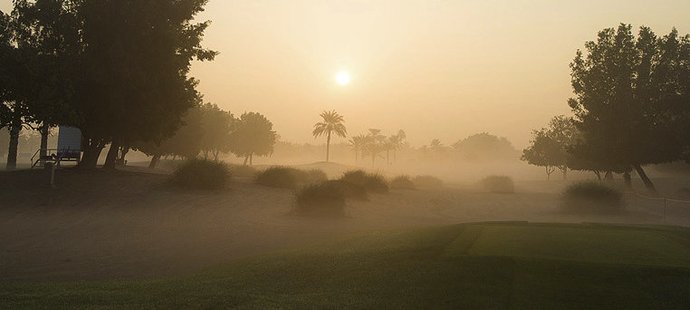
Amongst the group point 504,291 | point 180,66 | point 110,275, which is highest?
point 180,66

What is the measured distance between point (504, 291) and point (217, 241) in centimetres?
1047

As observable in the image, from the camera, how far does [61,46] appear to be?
2758cm

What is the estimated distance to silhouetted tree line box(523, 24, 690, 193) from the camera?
43.7 metres

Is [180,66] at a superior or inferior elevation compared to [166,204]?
superior

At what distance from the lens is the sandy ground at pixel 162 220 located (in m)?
12.0

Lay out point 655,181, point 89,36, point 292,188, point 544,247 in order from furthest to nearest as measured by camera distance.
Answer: point 655,181 → point 292,188 → point 89,36 → point 544,247

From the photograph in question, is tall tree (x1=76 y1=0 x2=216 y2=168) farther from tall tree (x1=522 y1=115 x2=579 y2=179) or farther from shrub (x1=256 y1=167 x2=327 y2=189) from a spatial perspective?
tall tree (x1=522 y1=115 x2=579 y2=179)

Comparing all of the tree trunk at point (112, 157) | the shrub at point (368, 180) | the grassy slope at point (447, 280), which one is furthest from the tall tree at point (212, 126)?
the grassy slope at point (447, 280)

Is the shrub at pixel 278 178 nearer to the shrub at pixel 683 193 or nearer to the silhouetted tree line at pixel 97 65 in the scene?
the silhouetted tree line at pixel 97 65

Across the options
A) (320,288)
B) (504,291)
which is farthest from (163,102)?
(504,291)

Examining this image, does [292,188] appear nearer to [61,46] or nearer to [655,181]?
[61,46]

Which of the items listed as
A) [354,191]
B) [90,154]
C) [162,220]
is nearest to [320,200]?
[354,191]

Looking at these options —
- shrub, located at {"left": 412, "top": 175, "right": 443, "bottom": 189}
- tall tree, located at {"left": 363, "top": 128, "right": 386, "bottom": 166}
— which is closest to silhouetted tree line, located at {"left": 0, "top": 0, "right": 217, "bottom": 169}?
shrub, located at {"left": 412, "top": 175, "right": 443, "bottom": 189}

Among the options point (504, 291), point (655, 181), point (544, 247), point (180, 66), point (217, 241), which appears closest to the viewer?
point (504, 291)
